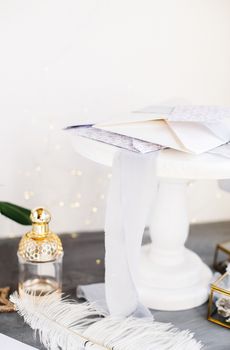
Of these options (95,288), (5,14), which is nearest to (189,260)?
(95,288)

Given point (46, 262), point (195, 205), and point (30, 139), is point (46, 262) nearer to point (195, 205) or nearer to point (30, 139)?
point (30, 139)

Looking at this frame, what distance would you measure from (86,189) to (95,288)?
43 cm

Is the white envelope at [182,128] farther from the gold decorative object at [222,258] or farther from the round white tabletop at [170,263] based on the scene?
the gold decorative object at [222,258]

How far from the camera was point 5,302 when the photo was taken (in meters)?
1.28

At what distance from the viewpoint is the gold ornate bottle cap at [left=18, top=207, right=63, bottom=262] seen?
1231 millimetres

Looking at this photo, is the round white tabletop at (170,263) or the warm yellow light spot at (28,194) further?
the warm yellow light spot at (28,194)

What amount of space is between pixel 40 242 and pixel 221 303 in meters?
0.47

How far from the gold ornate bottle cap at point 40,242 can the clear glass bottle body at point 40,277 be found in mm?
47

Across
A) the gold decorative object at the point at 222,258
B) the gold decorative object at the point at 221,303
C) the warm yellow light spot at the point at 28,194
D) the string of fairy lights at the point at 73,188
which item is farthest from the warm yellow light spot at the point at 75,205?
the gold decorative object at the point at 221,303

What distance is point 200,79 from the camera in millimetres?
1745

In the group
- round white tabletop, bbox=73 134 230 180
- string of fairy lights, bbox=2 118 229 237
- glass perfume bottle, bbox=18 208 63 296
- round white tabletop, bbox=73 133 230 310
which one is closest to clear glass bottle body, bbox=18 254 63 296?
glass perfume bottle, bbox=18 208 63 296

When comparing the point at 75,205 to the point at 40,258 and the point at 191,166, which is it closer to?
the point at 40,258

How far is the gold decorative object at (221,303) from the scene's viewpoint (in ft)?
3.95

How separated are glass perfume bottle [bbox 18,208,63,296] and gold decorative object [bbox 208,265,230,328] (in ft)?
1.28
